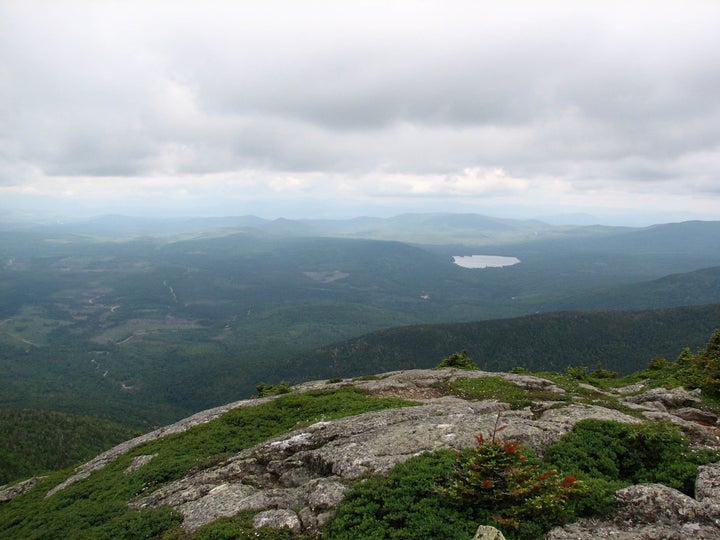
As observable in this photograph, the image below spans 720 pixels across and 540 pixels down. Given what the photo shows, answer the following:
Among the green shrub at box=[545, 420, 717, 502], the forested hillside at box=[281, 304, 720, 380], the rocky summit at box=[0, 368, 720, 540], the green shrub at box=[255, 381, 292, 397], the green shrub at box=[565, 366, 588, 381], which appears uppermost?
the green shrub at box=[545, 420, 717, 502]

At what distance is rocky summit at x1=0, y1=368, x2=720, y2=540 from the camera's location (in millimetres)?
12188

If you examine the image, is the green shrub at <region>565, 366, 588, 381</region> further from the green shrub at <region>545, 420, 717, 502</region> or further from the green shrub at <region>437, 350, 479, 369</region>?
the green shrub at <region>545, 420, 717, 502</region>

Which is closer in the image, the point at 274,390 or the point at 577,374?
the point at 577,374

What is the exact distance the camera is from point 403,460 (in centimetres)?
1688

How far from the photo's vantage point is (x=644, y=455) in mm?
15508

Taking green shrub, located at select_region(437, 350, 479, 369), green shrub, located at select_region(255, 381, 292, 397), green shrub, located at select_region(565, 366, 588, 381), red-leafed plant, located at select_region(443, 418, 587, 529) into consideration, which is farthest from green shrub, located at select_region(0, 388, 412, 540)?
green shrub, located at select_region(565, 366, 588, 381)

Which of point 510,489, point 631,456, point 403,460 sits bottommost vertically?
point 403,460

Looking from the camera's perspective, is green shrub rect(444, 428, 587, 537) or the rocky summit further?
the rocky summit

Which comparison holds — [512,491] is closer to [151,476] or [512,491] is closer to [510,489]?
[510,489]

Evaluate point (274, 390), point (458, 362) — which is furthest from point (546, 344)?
point (274, 390)

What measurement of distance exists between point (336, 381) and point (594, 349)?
17054 centimetres

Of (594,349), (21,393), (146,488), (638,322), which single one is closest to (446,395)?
(146,488)

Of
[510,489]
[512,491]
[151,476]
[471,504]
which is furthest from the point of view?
[151,476]

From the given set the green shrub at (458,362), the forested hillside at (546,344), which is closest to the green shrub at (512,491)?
the green shrub at (458,362)
